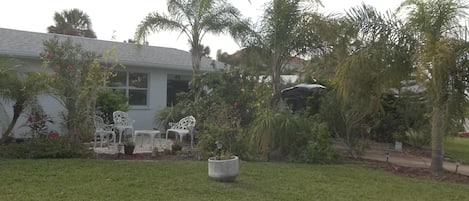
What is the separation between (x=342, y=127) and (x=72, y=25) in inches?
1200

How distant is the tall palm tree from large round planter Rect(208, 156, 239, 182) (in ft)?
13.8

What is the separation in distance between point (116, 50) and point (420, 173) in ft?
35.9

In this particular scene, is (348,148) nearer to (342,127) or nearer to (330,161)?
(342,127)

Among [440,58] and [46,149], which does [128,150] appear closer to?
[46,149]

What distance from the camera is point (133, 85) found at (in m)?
15.5

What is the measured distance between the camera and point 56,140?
31.2 feet

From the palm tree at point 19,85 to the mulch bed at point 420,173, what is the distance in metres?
7.49

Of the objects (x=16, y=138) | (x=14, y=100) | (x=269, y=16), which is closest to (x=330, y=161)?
(x=269, y=16)

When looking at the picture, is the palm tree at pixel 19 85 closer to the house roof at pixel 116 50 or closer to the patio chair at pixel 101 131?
the patio chair at pixel 101 131

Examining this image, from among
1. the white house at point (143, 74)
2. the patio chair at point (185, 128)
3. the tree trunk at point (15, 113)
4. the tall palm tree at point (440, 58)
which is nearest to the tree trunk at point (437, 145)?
the tall palm tree at point (440, 58)

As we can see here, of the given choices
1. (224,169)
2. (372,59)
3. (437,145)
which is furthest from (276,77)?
(224,169)

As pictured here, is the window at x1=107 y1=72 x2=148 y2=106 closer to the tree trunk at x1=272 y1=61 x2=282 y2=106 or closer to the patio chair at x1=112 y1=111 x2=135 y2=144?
the patio chair at x1=112 y1=111 x2=135 y2=144

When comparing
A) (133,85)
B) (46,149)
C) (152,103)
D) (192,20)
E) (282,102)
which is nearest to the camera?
(46,149)

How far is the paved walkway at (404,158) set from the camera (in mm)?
10925
